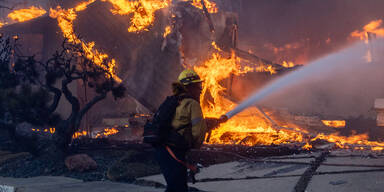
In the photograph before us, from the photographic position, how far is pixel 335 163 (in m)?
6.38

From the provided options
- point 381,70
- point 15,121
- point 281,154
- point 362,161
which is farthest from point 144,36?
point 381,70

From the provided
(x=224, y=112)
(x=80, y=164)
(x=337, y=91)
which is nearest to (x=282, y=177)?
(x=80, y=164)

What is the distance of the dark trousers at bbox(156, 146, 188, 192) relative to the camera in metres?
3.80

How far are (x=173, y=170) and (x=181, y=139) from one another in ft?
1.21

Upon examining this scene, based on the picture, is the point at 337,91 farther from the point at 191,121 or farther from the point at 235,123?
the point at 191,121

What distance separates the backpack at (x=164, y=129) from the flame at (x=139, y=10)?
845cm

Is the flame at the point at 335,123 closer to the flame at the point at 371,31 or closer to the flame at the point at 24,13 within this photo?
the flame at the point at 371,31

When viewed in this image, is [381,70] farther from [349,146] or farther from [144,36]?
[144,36]

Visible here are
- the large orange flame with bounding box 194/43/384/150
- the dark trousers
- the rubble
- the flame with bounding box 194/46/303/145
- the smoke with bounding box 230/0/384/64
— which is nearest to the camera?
the dark trousers

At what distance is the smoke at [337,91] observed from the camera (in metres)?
15.1

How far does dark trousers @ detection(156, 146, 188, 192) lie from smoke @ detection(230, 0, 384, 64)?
932 inches

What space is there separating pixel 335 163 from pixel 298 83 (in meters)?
11.7

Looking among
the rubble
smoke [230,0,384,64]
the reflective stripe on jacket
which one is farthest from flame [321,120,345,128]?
smoke [230,0,384,64]

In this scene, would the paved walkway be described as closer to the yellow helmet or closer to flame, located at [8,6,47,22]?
the yellow helmet
